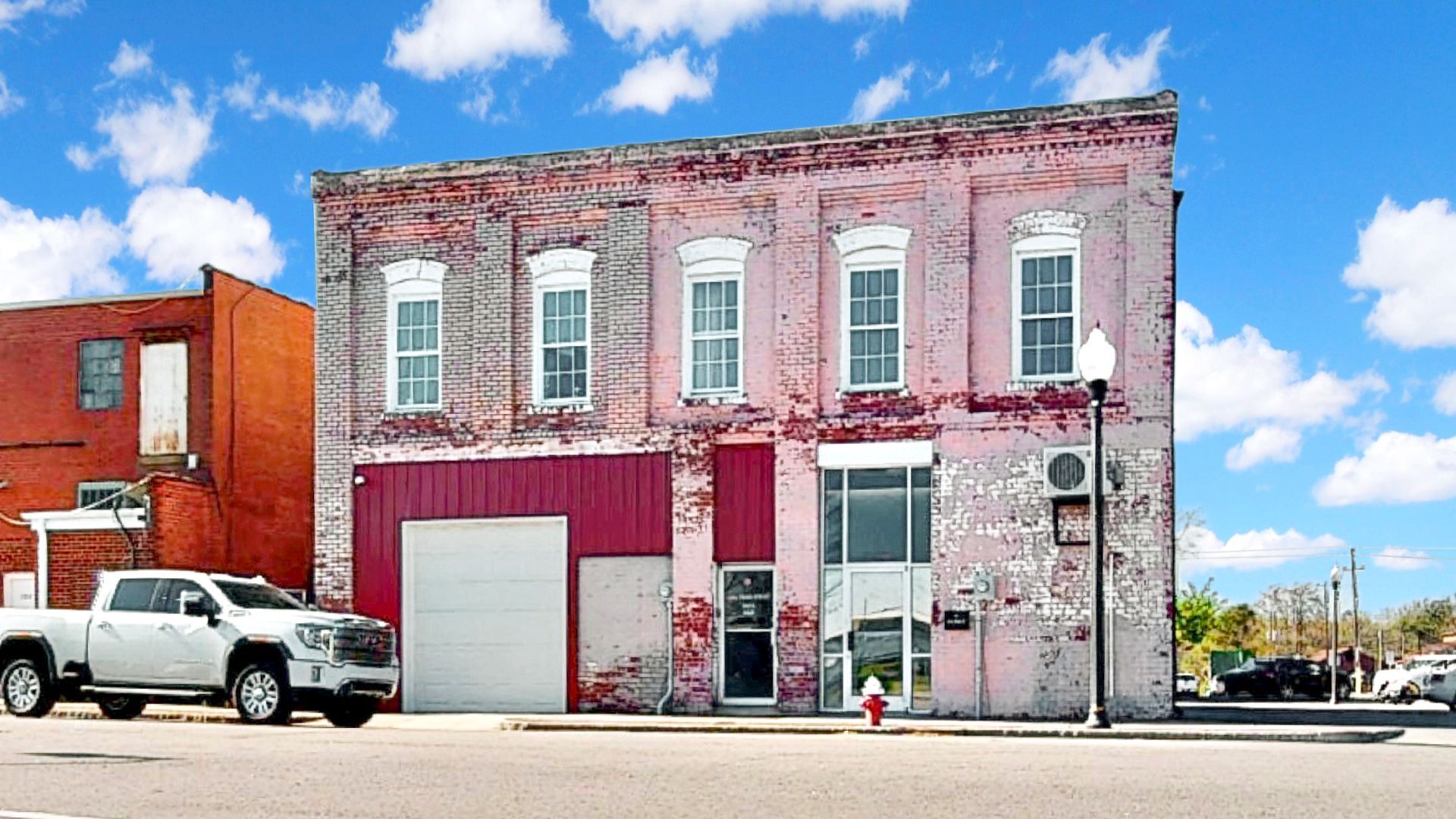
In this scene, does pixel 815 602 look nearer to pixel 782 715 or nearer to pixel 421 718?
pixel 782 715

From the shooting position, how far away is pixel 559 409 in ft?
85.5

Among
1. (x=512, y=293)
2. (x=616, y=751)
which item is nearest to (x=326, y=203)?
(x=512, y=293)

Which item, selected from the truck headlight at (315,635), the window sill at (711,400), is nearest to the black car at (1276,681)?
the window sill at (711,400)

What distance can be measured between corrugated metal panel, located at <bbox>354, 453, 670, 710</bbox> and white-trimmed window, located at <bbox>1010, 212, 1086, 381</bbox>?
5.33 meters

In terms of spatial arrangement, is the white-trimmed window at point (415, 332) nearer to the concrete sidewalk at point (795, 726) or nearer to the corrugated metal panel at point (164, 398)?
the concrete sidewalk at point (795, 726)

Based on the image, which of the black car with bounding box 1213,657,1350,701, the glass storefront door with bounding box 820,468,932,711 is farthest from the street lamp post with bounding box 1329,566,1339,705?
the glass storefront door with bounding box 820,468,932,711

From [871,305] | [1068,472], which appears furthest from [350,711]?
[1068,472]

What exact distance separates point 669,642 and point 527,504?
9.81 ft

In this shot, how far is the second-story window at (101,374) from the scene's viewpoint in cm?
3056

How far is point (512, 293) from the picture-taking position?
26.4 meters

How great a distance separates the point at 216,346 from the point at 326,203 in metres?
4.12

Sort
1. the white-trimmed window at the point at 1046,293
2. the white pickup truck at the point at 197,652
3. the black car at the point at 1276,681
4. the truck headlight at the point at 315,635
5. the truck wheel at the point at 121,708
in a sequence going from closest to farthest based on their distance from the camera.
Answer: the truck headlight at the point at 315,635 → the white pickup truck at the point at 197,652 → the truck wheel at the point at 121,708 → the white-trimmed window at the point at 1046,293 → the black car at the point at 1276,681

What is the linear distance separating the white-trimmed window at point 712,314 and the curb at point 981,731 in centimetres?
535

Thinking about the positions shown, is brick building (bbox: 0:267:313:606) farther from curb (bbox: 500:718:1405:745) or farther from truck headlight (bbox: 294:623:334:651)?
curb (bbox: 500:718:1405:745)
